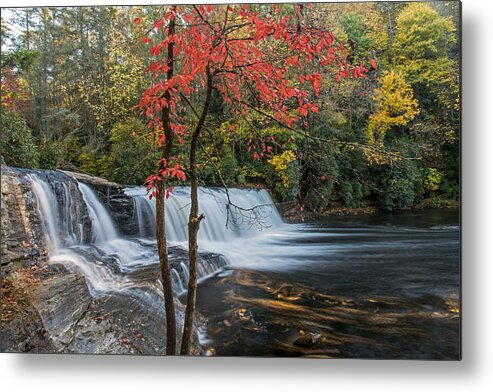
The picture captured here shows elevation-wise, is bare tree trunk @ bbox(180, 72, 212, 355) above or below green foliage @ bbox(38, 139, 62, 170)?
below

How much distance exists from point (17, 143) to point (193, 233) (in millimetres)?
1167

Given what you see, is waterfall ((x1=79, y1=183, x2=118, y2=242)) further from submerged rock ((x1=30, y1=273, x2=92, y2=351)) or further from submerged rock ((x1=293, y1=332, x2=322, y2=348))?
submerged rock ((x1=293, y1=332, x2=322, y2=348))

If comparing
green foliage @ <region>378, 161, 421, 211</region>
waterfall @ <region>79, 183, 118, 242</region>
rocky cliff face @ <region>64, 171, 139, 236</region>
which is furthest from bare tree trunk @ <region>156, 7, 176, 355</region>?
green foliage @ <region>378, 161, 421, 211</region>

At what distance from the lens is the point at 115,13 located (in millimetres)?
2672

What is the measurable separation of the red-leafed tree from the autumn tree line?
0.06 ft

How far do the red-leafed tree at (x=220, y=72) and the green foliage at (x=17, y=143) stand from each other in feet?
2.25

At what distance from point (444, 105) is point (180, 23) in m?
1.55

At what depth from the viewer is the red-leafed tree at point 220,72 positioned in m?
2.50

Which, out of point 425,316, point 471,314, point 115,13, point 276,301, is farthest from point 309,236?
point 115,13

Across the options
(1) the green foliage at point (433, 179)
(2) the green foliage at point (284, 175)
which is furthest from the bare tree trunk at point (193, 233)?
(1) the green foliage at point (433, 179)

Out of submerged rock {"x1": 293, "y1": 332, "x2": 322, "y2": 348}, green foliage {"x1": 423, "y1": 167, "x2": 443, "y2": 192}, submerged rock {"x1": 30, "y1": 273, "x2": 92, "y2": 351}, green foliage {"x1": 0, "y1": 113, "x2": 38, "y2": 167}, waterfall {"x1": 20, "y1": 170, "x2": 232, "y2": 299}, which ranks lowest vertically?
submerged rock {"x1": 293, "y1": 332, "x2": 322, "y2": 348}

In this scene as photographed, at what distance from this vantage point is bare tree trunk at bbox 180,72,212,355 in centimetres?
256

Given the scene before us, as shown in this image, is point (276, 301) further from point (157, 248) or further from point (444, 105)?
point (444, 105)

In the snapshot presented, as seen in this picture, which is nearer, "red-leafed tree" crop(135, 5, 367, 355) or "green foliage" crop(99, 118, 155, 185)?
"red-leafed tree" crop(135, 5, 367, 355)
